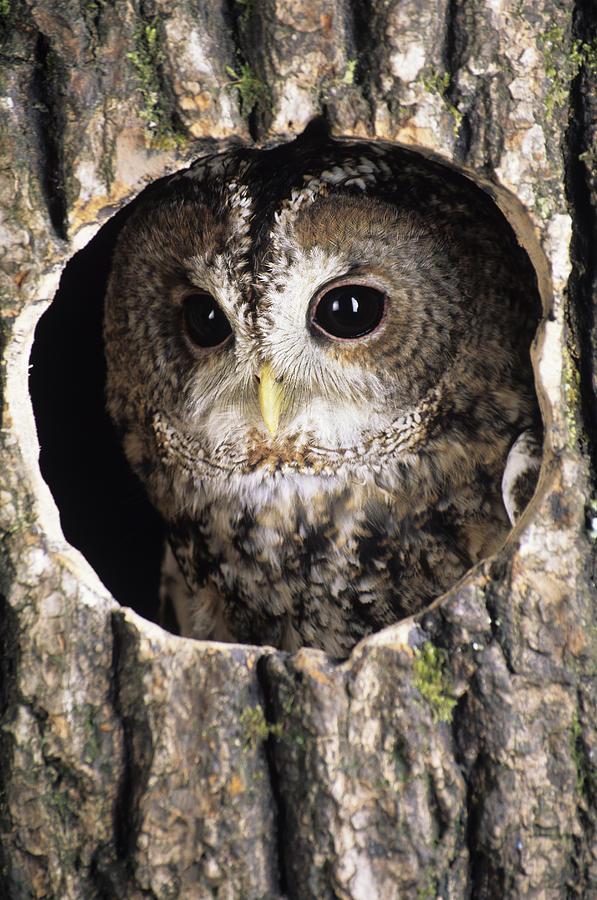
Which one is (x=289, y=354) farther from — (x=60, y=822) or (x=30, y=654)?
(x=60, y=822)

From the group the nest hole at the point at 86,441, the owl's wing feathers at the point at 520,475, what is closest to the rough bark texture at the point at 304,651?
the owl's wing feathers at the point at 520,475

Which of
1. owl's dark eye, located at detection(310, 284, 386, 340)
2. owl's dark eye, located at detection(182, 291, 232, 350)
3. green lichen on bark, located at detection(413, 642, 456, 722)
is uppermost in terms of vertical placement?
owl's dark eye, located at detection(182, 291, 232, 350)

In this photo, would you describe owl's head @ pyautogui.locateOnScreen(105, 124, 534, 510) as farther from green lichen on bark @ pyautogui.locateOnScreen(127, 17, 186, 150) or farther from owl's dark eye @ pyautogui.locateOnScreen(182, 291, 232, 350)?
green lichen on bark @ pyautogui.locateOnScreen(127, 17, 186, 150)

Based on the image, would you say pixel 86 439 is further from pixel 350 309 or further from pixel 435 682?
pixel 435 682

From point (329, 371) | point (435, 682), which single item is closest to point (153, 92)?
point (329, 371)

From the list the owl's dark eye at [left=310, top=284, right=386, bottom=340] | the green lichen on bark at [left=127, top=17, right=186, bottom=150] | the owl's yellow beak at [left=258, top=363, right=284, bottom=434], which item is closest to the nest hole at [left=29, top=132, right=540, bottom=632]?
the owl's yellow beak at [left=258, top=363, right=284, bottom=434]

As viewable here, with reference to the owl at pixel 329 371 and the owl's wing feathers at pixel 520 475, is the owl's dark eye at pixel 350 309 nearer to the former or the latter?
the owl at pixel 329 371

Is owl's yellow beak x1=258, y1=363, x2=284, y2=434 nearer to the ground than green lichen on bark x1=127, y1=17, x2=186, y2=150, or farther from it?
nearer to the ground
